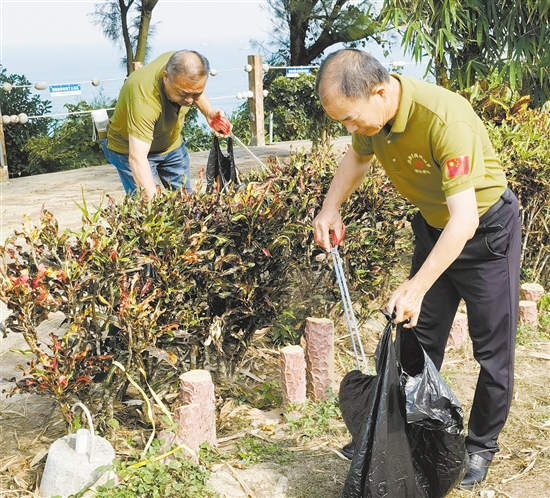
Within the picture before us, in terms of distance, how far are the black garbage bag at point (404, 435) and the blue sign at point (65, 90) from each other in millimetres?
7291

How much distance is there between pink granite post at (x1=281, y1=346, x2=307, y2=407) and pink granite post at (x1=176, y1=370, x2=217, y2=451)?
1.44 ft

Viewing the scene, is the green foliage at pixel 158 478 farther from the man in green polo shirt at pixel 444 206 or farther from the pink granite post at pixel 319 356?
the man in green polo shirt at pixel 444 206

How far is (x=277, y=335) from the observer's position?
3893 millimetres

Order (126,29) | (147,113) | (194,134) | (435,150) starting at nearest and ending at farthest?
(435,150)
(147,113)
(126,29)
(194,134)

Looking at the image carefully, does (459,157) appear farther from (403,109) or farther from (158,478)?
(158,478)

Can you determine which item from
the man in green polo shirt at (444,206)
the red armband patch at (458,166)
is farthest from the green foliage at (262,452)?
the red armband patch at (458,166)

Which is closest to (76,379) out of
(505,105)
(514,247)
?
(514,247)

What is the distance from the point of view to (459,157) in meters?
2.34

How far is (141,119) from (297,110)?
28.7ft

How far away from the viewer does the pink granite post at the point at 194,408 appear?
288cm

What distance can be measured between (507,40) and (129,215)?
218 inches

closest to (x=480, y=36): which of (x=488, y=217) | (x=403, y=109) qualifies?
(x=488, y=217)

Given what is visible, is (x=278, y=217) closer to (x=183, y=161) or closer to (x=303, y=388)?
(x=303, y=388)

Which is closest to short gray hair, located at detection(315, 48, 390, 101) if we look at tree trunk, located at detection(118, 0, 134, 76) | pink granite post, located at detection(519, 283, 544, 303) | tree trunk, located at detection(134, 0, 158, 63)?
pink granite post, located at detection(519, 283, 544, 303)
